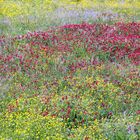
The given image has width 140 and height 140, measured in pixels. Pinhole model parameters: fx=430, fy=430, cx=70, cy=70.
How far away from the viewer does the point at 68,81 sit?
8875mm

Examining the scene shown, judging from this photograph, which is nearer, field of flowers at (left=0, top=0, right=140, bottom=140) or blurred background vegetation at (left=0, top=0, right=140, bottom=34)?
field of flowers at (left=0, top=0, right=140, bottom=140)

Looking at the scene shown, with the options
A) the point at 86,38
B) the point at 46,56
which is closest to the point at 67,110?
the point at 46,56

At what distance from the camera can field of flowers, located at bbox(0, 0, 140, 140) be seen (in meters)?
6.52

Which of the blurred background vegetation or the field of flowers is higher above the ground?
the field of flowers

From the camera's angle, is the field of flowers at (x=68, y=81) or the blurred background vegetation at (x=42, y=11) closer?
the field of flowers at (x=68, y=81)

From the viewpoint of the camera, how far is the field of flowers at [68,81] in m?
6.52

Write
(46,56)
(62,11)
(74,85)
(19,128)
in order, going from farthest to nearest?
(62,11), (46,56), (74,85), (19,128)

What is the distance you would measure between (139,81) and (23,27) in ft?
20.8

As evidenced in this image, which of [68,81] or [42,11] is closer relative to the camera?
[68,81]

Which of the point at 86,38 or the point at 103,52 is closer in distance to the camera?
the point at 103,52

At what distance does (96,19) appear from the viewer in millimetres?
15523

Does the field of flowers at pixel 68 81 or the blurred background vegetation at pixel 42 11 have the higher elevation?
the field of flowers at pixel 68 81

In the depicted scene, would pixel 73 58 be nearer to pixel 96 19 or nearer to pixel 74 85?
pixel 74 85

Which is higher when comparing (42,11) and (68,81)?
(68,81)
